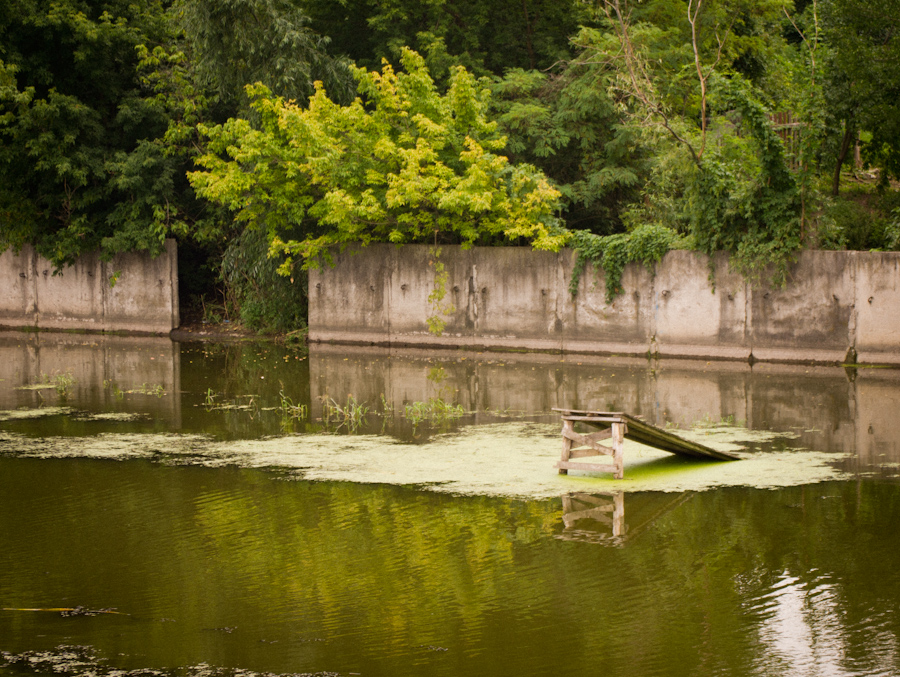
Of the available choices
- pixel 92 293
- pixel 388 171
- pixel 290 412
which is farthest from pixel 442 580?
pixel 92 293

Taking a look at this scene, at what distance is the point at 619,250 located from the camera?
65.9ft

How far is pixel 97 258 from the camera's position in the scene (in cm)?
2586

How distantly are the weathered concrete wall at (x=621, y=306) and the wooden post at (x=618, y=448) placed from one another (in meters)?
9.62

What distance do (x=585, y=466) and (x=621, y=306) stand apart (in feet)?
34.4

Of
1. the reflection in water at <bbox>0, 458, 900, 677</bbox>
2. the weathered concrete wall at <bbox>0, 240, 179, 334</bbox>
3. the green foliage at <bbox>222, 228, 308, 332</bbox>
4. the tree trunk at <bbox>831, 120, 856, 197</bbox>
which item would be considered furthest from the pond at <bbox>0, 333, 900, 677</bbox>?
the weathered concrete wall at <bbox>0, 240, 179, 334</bbox>

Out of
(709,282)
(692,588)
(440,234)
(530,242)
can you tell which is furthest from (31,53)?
(692,588)

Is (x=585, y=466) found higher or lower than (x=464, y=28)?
lower

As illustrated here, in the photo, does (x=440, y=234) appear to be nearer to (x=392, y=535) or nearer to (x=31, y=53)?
(x=31, y=53)

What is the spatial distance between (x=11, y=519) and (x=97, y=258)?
17882mm

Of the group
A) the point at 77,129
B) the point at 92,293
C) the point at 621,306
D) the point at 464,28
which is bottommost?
the point at 621,306

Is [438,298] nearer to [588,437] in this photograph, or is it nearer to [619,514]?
[588,437]

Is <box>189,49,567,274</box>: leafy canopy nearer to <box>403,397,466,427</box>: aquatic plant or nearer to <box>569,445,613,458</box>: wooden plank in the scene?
<box>403,397,466,427</box>: aquatic plant

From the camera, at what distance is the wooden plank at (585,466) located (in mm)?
10133

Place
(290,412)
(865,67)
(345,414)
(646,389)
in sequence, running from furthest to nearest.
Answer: (865,67), (646,389), (290,412), (345,414)
